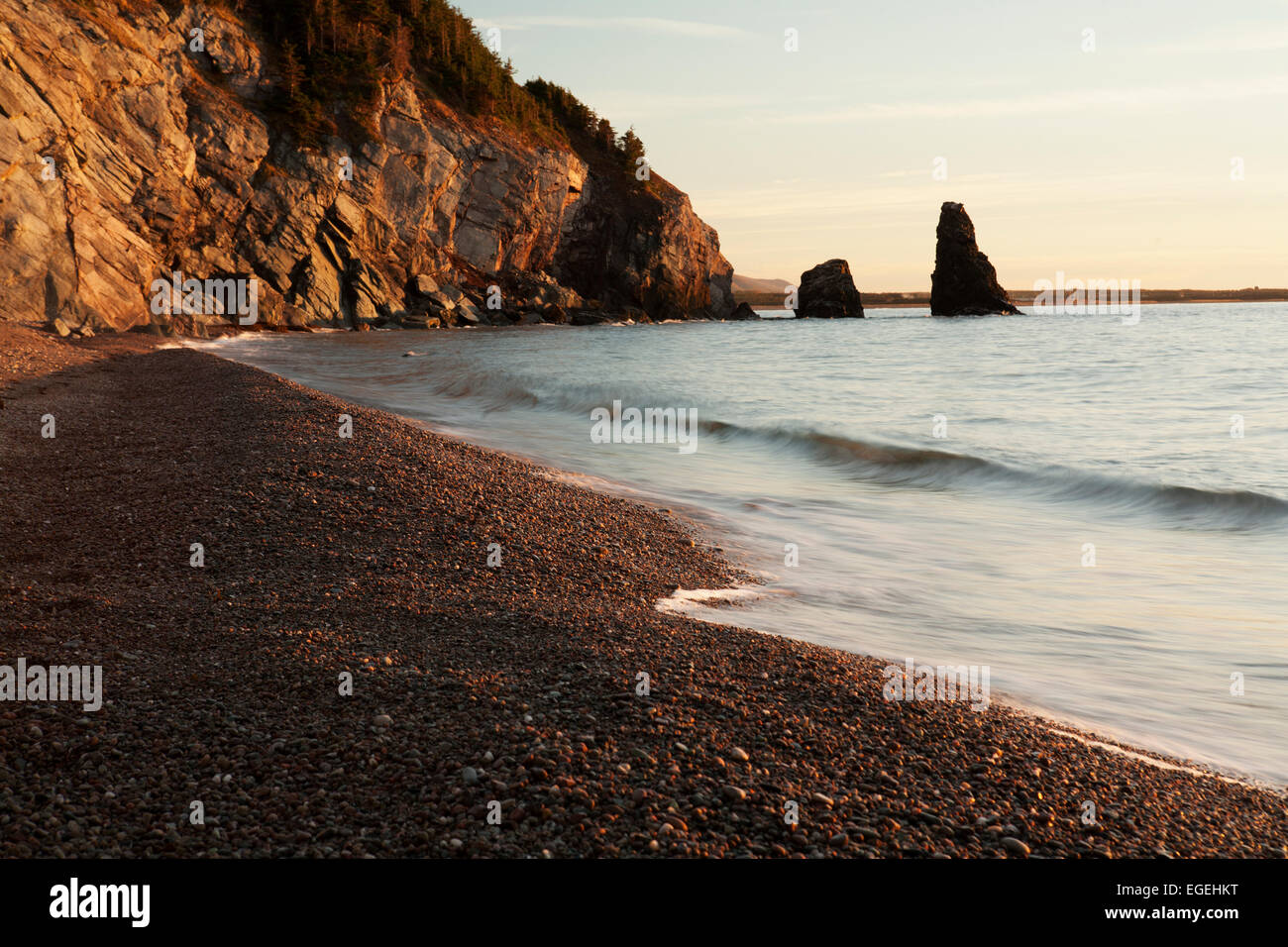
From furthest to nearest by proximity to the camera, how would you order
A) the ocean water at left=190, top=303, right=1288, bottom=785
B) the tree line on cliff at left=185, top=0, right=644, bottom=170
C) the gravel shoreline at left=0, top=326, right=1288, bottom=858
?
1. the tree line on cliff at left=185, top=0, right=644, bottom=170
2. the ocean water at left=190, top=303, right=1288, bottom=785
3. the gravel shoreline at left=0, top=326, right=1288, bottom=858

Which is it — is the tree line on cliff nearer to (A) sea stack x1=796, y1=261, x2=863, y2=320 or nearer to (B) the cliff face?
(B) the cliff face

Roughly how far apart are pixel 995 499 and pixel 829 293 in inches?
3754

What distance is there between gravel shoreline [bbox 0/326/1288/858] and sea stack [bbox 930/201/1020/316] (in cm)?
10005

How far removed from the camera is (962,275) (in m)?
99.6

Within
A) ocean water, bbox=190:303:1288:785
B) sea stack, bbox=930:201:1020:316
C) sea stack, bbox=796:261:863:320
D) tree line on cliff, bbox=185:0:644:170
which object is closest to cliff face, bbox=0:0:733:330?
tree line on cliff, bbox=185:0:644:170

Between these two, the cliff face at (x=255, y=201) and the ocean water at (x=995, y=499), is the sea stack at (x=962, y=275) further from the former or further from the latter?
the ocean water at (x=995, y=499)

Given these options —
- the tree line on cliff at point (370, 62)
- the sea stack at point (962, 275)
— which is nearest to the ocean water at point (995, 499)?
the tree line on cliff at point (370, 62)

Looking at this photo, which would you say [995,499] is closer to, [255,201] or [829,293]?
[255,201]

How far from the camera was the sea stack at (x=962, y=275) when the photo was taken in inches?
3863

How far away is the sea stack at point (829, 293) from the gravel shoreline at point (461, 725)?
100811 millimetres

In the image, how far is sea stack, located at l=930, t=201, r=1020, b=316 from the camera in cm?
9812

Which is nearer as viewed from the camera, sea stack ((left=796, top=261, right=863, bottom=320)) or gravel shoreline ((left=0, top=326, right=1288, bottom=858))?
gravel shoreline ((left=0, top=326, right=1288, bottom=858))

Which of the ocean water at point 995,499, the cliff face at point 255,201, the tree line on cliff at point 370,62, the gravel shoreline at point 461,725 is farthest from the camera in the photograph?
the tree line on cliff at point 370,62

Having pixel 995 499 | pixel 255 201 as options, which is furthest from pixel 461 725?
pixel 255 201
